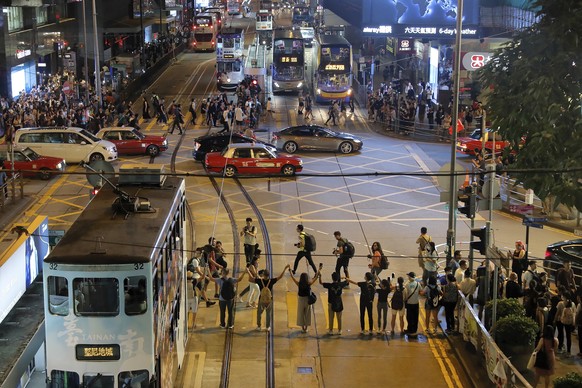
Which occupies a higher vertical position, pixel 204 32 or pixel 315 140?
pixel 204 32

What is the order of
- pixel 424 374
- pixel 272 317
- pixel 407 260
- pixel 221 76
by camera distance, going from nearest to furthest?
pixel 424 374, pixel 272 317, pixel 407 260, pixel 221 76

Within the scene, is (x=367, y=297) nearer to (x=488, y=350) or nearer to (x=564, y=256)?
(x=488, y=350)

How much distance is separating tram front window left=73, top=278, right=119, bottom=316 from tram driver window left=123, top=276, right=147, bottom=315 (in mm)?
134

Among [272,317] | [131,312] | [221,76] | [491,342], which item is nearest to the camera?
[131,312]

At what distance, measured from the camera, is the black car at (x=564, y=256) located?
22.3 m

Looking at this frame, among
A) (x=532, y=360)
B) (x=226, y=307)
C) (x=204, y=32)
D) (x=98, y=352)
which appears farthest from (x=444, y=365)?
(x=204, y=32)

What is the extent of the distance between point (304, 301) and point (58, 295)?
7119mm

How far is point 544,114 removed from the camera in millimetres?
18000

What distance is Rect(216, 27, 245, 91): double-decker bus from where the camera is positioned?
193ft

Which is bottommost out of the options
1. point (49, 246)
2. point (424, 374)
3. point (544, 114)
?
point (424, 374)

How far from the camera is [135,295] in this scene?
44.2 feet

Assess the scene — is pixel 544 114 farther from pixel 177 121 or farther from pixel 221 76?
pixel 221 76

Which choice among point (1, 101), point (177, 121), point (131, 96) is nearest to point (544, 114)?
point (177, 121)

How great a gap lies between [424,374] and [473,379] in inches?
35.5
